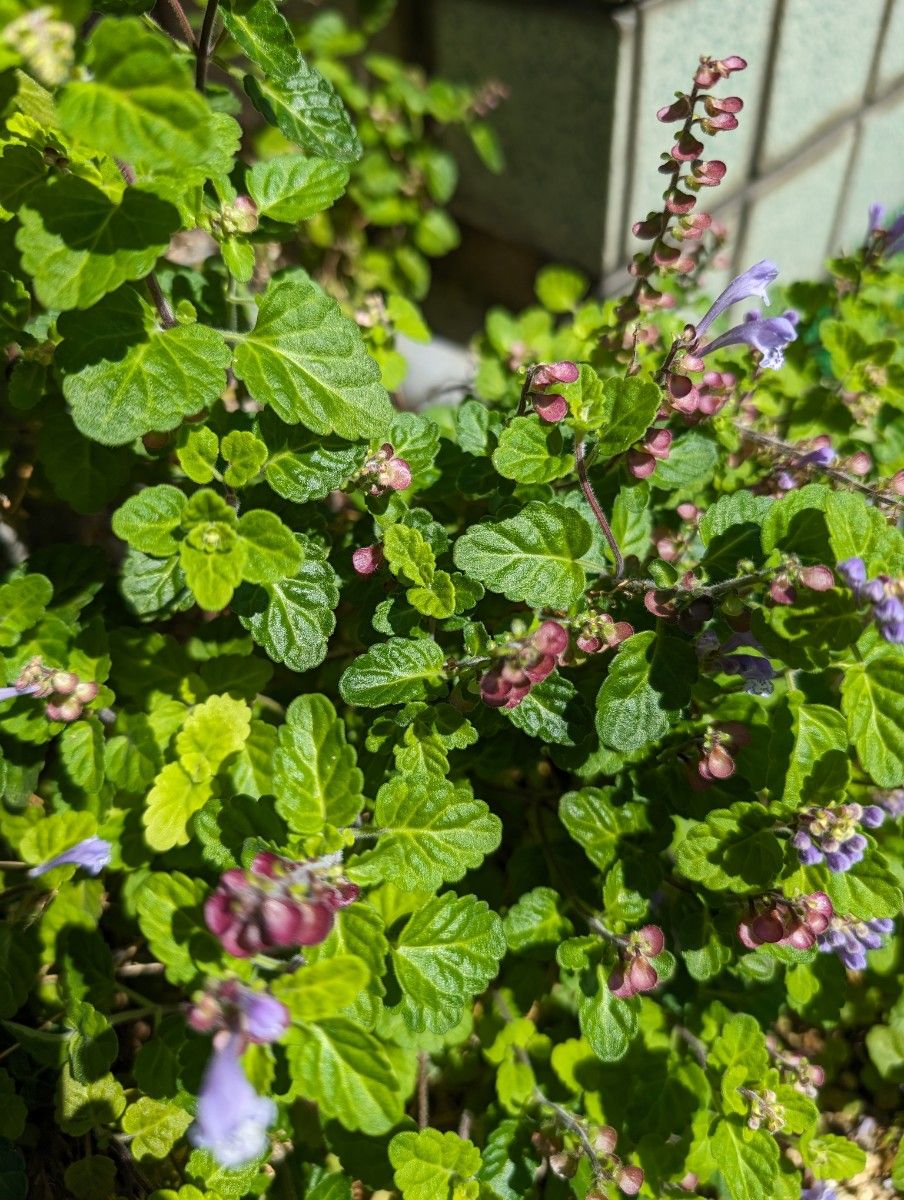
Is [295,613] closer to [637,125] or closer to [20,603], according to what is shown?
[20,603]

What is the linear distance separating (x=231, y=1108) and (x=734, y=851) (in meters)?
0.82

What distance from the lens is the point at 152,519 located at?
1362 mm

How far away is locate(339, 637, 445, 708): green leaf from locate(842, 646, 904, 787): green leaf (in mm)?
596

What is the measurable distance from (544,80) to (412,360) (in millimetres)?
937

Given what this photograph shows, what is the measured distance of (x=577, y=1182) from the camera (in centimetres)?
148

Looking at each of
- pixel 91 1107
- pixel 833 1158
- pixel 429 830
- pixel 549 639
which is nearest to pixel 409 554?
pixel 549 639

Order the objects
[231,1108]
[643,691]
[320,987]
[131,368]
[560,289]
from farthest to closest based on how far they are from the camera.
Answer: [560,289]
[643,691]
[131,368]
[320,987]
[231,1108]

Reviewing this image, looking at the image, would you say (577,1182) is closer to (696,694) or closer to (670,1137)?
(670,1137)

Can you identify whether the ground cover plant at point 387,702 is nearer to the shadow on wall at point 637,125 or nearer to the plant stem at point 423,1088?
the plant stem at point 423,1088

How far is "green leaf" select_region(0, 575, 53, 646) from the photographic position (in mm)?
1530

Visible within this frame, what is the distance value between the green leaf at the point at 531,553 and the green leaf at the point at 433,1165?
0.86 m

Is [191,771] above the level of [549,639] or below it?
below

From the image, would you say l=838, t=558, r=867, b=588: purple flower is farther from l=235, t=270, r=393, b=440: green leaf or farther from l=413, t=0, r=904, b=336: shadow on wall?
l=413, t=0, r=904, b=336: shadow on wall

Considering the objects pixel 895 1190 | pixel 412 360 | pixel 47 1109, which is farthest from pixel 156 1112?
pixel 412 360
